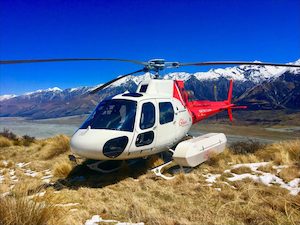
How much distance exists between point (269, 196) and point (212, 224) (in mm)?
A: 2063

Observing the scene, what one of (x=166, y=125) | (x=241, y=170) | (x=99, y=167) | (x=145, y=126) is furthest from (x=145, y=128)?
(x=241, y=170)

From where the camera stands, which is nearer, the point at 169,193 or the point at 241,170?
the point at 169,193

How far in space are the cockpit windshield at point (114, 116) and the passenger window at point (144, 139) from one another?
0.40 meters

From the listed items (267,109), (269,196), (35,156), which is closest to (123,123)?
(269,196)

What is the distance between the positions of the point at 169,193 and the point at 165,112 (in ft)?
12.5

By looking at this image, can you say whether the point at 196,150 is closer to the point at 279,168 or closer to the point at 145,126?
the point at 145,126

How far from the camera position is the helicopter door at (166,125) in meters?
9.70

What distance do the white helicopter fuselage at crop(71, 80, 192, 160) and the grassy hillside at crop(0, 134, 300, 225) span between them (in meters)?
0.90

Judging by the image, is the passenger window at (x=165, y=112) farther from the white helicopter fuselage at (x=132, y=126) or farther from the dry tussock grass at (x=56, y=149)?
the dry tussock grass at (x=56, y=149)

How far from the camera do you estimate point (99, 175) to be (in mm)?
9609

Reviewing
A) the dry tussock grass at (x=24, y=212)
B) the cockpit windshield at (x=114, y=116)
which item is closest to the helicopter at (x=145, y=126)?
the cockpit windshield at (x=114, y=116)

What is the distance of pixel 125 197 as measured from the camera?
6.78m

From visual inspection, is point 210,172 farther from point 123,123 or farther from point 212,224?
point 212,224

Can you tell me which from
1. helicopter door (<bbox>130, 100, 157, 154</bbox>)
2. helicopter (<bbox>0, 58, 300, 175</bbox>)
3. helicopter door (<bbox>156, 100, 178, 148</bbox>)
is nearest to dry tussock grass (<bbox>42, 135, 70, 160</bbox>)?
helicopter (<bbox>0, 58, 300, 175</bbox>)
